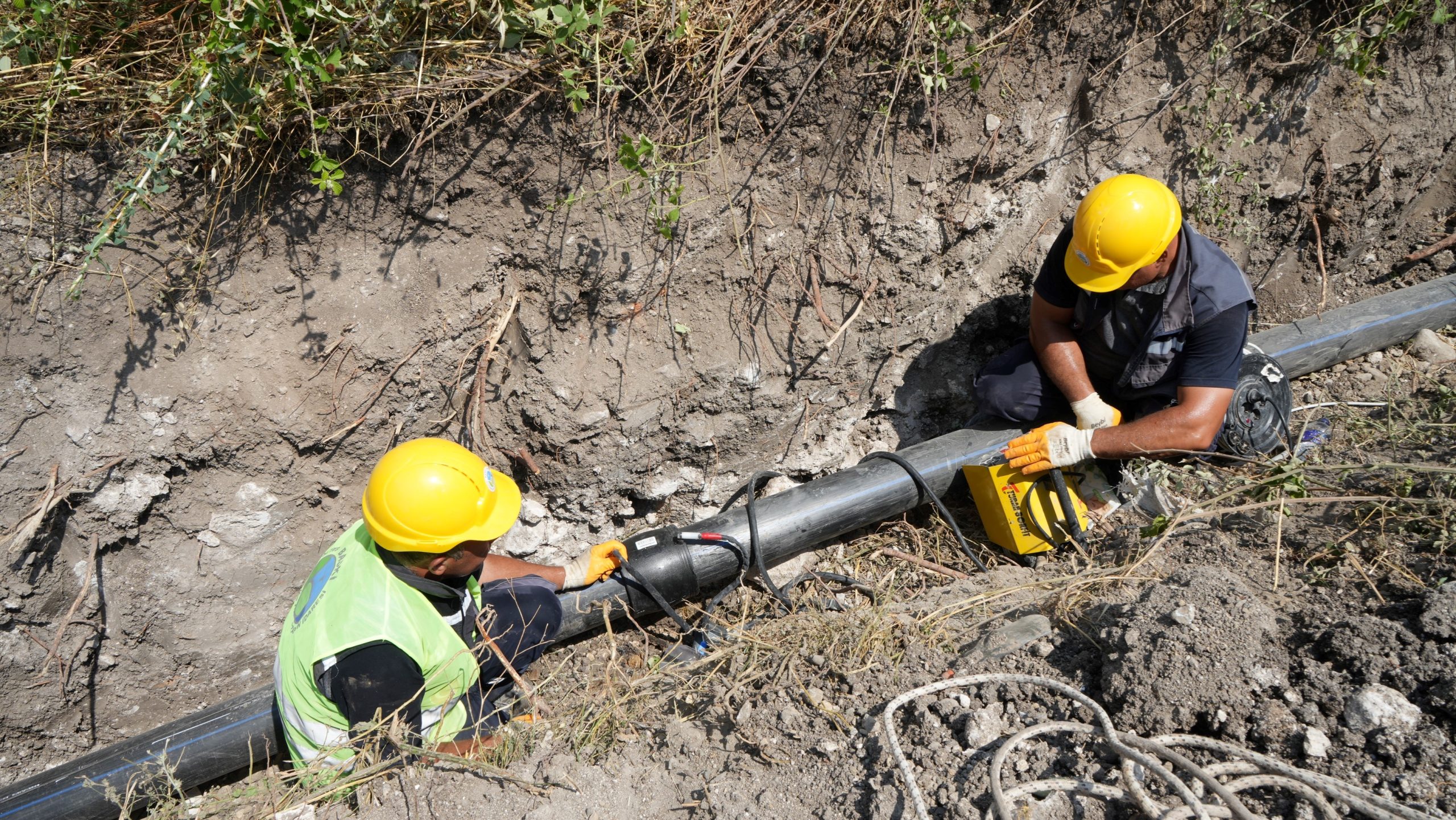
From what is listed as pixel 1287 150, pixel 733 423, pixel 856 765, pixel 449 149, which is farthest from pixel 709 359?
pixel 1287 150

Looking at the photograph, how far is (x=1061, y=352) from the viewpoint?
3395 mm

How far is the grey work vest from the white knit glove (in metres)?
0.11

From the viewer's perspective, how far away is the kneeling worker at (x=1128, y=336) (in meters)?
2.97

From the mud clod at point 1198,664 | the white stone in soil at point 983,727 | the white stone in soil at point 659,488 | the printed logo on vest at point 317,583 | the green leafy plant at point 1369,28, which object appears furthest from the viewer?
the green leafy plant at point 1369,28

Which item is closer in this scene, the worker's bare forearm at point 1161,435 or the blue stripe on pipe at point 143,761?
the blue stripe on pipe at point 143,761

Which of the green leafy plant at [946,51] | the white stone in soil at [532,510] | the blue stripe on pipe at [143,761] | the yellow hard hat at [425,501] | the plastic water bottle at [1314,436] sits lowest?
the plastic water bottle at [1314,436]

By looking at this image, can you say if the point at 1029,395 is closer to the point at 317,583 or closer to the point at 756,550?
the point at 756,550

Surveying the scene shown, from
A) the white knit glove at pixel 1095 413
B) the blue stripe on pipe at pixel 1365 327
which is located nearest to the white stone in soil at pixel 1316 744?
the white knit glove at pixel 1095 413

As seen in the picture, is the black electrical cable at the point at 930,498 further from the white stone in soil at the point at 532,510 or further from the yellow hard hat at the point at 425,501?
the yellow hard hat at the point at 425,501

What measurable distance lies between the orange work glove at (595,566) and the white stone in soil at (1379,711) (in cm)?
210

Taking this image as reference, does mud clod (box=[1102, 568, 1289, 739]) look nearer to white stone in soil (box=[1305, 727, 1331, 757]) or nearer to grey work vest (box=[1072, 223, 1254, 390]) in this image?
white stone in soil (box=[1305, 727, 1331, 757])

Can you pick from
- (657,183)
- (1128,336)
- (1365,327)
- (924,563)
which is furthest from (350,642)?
(1365,327)

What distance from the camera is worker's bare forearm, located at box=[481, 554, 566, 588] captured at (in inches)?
112

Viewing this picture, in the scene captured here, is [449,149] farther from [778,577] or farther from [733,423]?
[778,577]
